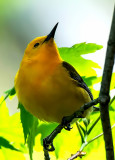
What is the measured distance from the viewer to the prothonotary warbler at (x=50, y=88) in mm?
1405

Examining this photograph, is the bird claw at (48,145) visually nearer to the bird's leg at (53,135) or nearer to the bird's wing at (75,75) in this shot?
the bird's leg at (53,135)

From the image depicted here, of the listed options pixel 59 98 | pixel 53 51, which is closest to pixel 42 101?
pixel 59 98

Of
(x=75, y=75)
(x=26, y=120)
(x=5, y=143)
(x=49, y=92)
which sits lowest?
(x=5, y=143)

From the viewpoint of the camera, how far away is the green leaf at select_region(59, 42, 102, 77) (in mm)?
1438

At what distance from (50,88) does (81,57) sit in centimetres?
20

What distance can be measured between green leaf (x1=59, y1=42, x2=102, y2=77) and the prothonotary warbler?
0.18ft

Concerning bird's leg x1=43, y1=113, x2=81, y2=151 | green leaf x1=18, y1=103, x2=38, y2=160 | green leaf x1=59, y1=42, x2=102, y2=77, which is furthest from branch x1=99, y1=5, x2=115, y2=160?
green leaf x1=59, y1=42, x2=102, y2=77

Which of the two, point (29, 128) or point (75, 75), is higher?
point (75, 75)

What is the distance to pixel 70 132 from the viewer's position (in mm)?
Answer: 1508

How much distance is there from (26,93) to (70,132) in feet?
0.86

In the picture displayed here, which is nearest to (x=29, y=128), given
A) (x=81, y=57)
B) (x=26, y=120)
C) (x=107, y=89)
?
(x=26, y=120)

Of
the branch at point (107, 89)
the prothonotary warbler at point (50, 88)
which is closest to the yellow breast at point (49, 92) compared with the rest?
the prothonotary warbler at point (50, 88)

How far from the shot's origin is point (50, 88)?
1389 millimetres

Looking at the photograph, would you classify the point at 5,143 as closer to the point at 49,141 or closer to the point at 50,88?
the point at 49,141
